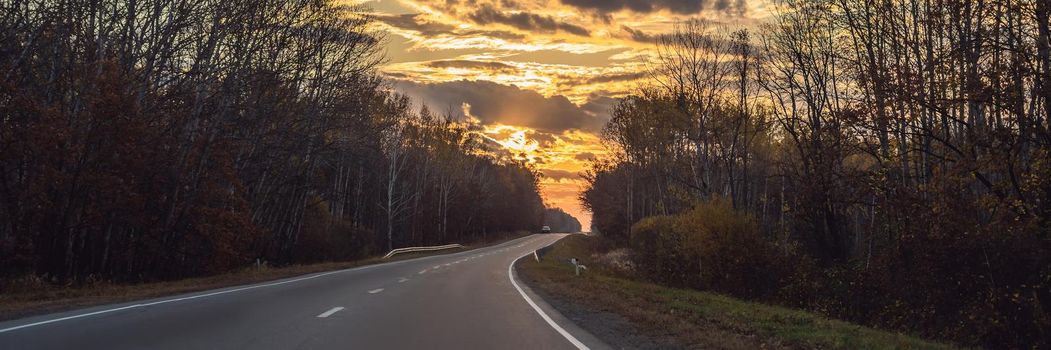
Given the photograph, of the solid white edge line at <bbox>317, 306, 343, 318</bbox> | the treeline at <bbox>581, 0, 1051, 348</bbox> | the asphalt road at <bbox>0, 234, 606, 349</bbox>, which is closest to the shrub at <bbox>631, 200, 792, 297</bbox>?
the treeline at <bbox>581, 0, 1051, 348</bbox>

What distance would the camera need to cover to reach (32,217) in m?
20.2

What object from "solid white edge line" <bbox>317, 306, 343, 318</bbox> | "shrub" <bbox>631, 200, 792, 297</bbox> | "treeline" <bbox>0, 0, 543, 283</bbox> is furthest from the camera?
"shrub" <bbox>631, 200, 792, 297</bbox>

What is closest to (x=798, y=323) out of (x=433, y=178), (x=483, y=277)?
(x=483, y=277)

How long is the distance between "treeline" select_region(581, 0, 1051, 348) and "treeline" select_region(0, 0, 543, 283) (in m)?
16.5

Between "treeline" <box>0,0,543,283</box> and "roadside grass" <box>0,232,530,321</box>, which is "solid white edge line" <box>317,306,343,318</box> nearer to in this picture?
"roadside grass" <box>0,232,530,321</box>

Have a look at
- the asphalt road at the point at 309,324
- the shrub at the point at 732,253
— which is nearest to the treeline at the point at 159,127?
the asphalt road at the point at 309,324

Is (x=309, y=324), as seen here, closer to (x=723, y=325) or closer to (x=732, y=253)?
(x=723, y=325)

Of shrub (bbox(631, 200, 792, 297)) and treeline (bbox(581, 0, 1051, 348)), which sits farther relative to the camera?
shrub (bbox(631, 200, 792, 297))

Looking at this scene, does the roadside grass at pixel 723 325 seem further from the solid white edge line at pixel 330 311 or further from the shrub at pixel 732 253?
the shrub at pixel 732 253

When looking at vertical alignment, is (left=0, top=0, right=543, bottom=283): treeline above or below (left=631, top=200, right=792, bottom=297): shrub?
above

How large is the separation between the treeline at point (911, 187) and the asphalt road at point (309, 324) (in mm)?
9256

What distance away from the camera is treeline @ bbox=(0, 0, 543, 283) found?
19875mm

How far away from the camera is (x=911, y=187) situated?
20.1m

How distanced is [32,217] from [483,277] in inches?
518
